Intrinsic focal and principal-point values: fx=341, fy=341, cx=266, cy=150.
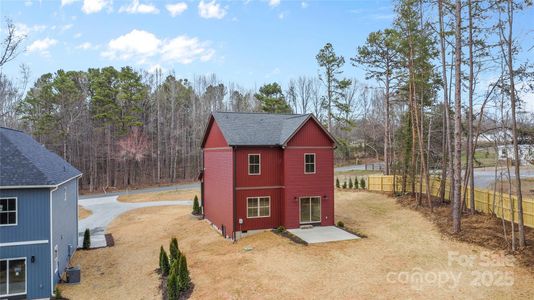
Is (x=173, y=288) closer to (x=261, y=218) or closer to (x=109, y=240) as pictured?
(x=261, y=218)

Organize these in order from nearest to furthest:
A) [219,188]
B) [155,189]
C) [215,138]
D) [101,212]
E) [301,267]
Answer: [301,267], [219,188], [215,138], [101,212], [155,189]

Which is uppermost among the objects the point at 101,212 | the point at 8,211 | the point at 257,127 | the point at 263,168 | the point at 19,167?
the point at 257,127

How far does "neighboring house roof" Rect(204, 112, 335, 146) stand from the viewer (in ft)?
66.4

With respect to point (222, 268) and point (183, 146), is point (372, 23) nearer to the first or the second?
point (222, 268)

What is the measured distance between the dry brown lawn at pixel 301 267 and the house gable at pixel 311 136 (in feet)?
17.8

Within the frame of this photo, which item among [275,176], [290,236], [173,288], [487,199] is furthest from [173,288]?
[487,199]

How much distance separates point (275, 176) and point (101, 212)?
19.8m

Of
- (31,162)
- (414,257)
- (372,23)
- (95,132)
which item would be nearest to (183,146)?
(95,132)

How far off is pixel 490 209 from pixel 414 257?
8099 mm

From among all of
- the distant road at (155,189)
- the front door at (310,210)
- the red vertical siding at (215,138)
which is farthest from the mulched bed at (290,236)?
the distant road at (155,189)

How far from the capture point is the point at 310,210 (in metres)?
20.9

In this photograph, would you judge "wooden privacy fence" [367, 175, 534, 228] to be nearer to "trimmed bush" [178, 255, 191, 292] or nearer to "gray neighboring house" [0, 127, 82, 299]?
"trimmed bush" [178, 255, 191, 292]

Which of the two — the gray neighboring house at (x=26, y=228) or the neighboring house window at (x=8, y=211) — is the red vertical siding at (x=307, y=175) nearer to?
the gray neighboring house at (x=26, y=228)

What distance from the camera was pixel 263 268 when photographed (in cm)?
1438
